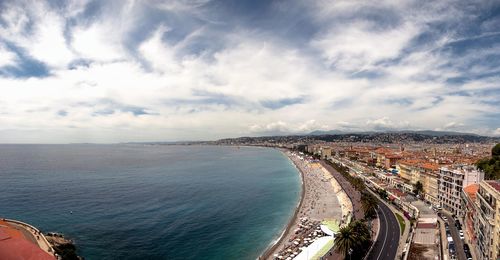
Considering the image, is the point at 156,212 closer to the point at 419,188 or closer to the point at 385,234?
the point at 385,234

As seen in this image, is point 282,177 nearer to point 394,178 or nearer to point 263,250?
point 394,178

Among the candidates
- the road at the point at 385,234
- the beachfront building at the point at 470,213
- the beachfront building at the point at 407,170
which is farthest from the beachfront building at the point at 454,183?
the beachfront building at the point at 407,170

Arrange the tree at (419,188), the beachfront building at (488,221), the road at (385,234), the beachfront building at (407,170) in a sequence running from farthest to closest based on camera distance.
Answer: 1. the beachfront building at (407,170)
2. the tree at (419,188)
3. the road at (385,234)
4. the beachfront building at (488,221)

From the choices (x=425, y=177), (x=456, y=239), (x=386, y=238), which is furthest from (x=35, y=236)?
(x=425, y=177)

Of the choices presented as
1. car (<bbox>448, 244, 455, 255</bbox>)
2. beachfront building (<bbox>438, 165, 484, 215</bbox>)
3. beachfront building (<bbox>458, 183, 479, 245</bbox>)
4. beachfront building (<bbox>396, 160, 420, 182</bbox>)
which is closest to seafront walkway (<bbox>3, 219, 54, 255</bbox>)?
car (<bbox>448, 244, 455, 255</bbox>)

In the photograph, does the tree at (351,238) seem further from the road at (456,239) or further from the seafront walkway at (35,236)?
the seafront walkway at (35,236)
